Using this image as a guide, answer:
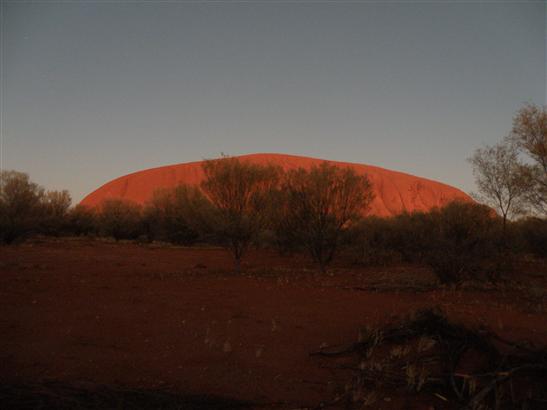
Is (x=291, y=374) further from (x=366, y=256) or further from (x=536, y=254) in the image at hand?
(x=536, y=254)

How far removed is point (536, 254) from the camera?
1966 centimetres

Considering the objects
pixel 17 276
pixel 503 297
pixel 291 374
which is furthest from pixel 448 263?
pixel 17 276

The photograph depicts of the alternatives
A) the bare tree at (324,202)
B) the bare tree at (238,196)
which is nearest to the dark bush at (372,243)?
the bare tree at (324,202)

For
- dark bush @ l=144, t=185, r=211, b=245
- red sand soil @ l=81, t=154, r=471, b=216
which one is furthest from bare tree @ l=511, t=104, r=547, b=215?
red sand soil @ l=81, t=154, r=471, b=216

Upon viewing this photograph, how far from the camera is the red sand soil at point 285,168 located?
76.3 metres

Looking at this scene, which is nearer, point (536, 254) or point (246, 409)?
point (246, 409)

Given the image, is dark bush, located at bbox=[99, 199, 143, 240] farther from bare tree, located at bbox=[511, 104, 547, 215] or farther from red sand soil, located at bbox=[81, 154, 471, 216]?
red sand soil, located at bbox=[81, 154, 471, 216]

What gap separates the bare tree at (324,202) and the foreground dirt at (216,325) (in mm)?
3139

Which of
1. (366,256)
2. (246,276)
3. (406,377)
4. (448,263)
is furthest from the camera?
(366,256)

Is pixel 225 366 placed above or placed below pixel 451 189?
below

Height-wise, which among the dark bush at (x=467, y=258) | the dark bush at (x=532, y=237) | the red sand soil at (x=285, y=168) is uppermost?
the red sand soil at (x=285, y=168)

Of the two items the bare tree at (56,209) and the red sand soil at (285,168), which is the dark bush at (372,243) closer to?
the bare tree at (56,209)

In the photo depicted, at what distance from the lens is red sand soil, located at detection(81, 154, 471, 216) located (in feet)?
250

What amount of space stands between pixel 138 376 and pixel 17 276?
30.0ft
